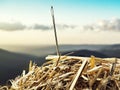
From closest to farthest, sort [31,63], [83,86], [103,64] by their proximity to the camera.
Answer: [83,86], [103,64], [31,63]

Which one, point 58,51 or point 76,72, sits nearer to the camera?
point 76,72

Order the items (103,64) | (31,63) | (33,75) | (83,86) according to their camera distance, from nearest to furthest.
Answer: (83,86)
(103,64)
(33,75)
(31,63)

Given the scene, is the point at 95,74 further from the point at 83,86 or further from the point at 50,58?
the point at 50,58

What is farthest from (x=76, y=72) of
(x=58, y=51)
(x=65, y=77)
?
(x=58, y=51)

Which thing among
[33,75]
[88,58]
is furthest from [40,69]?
[88,58]

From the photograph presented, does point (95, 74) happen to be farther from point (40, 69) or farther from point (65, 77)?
point (40, 69)

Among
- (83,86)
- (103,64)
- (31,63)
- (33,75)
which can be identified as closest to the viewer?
(83,86)
